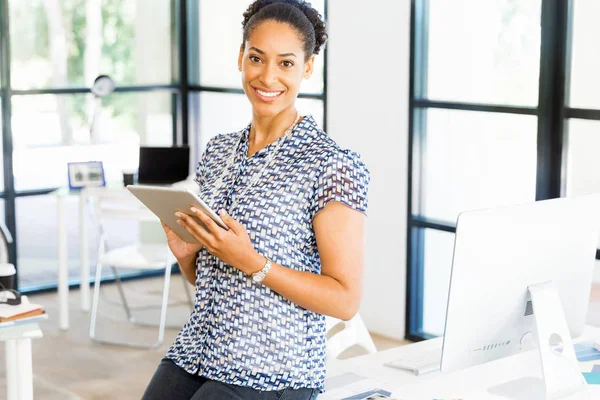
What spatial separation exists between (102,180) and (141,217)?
0.69 metres

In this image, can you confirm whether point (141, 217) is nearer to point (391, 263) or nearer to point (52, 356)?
point (52, 356)

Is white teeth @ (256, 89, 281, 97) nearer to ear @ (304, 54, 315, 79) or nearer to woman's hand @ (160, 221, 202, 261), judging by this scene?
ear @ (304, 54, 315, 79)

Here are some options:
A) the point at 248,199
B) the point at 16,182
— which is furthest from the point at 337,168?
the point at 16,182

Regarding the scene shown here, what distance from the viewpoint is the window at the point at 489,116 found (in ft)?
14.1

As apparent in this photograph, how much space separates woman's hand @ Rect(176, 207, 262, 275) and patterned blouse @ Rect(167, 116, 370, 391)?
0.07 m

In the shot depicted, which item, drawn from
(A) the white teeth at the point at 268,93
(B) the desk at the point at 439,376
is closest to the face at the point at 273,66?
(A) the white teeth at the point at 268,93

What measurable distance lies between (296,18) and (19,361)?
1704mm

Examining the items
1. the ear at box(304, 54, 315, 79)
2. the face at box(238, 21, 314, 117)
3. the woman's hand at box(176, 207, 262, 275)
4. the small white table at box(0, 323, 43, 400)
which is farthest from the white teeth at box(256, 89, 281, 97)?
the small white table at box(0, 323, 43, 400)

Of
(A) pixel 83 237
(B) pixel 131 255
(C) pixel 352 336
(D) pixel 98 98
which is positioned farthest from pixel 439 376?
(D) pixel 98 98

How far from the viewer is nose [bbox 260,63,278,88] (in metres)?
2.05

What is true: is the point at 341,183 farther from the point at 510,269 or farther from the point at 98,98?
the point at 98,98

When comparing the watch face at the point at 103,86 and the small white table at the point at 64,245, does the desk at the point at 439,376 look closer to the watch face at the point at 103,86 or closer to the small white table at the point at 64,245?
the small white table at the point at 64,245

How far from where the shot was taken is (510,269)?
2.14m

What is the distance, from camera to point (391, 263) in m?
5.25
